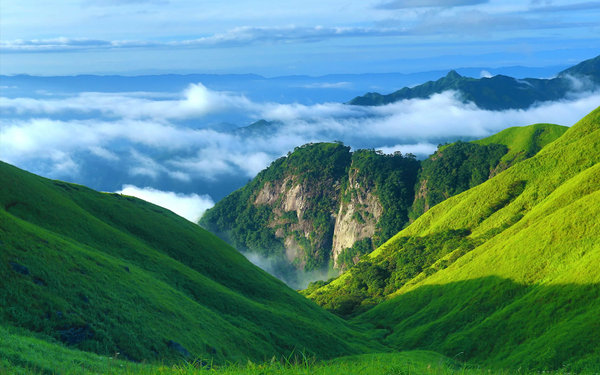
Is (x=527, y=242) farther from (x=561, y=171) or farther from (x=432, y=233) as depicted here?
(x=432, y=233)

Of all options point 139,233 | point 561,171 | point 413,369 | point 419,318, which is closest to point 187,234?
point 139,233

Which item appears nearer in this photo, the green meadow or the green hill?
the green meadow

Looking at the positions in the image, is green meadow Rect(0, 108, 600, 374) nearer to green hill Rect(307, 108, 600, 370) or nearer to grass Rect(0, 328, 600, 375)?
grass Rect(0, 328, 600, 375)

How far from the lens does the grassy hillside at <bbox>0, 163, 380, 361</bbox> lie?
37.3 meters

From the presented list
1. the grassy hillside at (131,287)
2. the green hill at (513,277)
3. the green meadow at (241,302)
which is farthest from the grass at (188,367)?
the green hill at (513,277)

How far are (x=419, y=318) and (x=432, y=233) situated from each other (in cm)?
6710

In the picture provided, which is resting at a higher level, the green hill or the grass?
the grass

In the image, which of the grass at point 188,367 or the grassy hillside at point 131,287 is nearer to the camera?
the grass at point 188,367

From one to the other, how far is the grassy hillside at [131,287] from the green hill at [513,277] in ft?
62.3

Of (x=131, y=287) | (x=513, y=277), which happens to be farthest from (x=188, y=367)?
(x=513, y=277)

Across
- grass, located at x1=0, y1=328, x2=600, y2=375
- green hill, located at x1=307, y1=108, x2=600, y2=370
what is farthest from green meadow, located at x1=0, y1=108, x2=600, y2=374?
green hill, located at x1=307, y1=108, x2=600, y2=370

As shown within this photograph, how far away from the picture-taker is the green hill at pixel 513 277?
58906 millimetres

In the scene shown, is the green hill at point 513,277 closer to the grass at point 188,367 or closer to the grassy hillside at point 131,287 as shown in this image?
the grassy hillside at point 131,287

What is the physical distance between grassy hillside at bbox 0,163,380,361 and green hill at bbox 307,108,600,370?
748 inches
